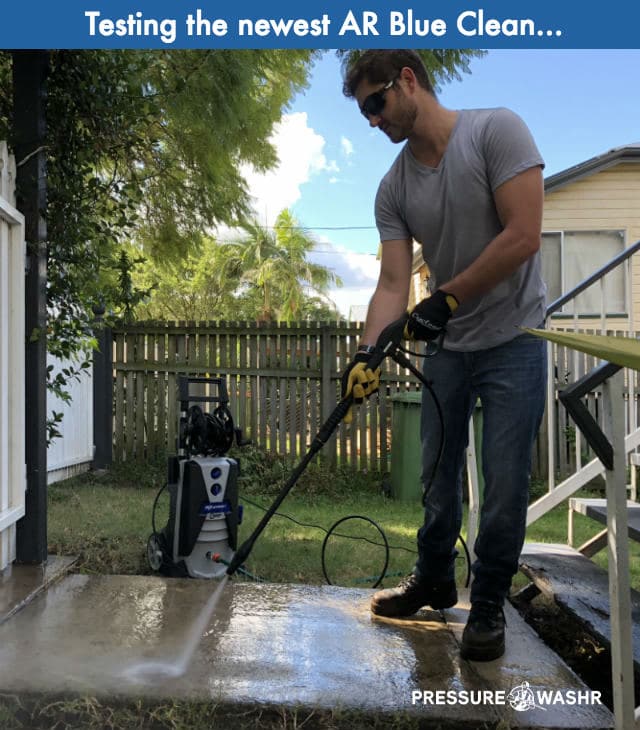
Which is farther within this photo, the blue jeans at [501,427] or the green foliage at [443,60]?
the green foliage at [443,60]

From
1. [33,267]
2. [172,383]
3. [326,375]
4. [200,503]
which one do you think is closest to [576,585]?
[200,503]

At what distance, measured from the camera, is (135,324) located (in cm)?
671

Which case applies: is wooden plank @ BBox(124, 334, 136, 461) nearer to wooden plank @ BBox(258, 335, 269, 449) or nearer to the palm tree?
wooden plank @ BBox(258, 335, 269, 449)

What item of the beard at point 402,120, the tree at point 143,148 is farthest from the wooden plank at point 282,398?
the beard at point 402,120

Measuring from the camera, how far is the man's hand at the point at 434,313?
81.6 inches

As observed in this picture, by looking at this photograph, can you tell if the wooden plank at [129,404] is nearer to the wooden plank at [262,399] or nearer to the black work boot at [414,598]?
the wooden plank at [262,399]

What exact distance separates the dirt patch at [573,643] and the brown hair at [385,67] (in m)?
2.01

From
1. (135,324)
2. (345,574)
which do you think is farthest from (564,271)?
(345,574)

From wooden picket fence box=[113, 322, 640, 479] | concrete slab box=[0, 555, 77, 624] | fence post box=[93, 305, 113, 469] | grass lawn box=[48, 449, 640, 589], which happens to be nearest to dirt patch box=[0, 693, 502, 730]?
concrete slab box=[0, 555, 77, 624]

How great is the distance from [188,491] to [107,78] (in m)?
2.11

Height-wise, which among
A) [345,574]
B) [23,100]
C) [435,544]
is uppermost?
[23,100]

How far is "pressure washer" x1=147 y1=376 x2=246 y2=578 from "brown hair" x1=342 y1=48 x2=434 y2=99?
181 centimetres

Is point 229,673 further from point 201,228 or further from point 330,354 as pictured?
point 201,228

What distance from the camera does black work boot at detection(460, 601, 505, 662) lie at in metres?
2.04
